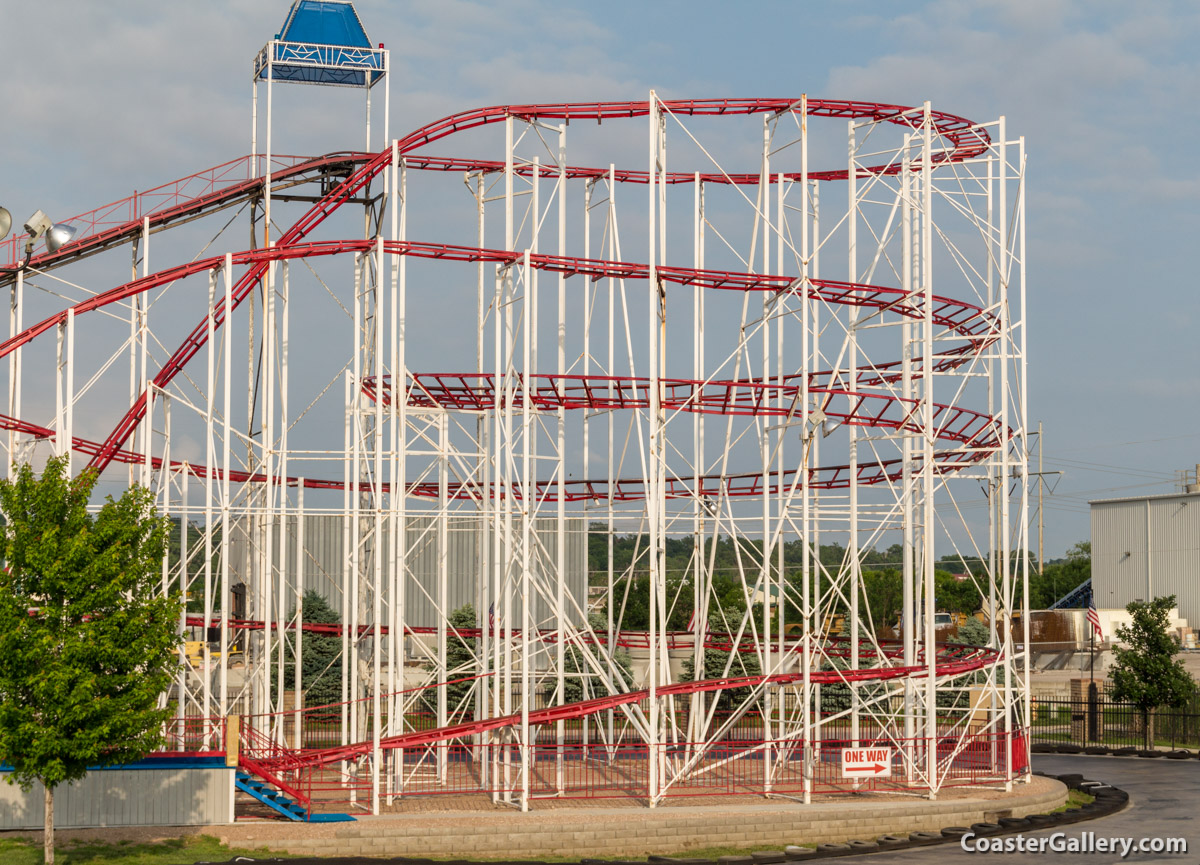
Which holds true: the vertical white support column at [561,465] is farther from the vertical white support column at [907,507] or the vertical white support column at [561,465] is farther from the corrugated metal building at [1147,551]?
the corrugated metal building at [1147,551]

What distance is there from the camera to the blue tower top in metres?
32.2

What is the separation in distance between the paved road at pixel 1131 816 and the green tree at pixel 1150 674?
2.62m

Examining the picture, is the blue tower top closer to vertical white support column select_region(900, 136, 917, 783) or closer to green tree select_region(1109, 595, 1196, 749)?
vertical white support column select_region(900, 136, 917, 783)

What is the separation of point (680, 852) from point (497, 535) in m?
6.06

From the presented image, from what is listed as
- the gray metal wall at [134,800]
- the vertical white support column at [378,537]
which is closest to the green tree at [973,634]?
the vertical white support column at [378,537]

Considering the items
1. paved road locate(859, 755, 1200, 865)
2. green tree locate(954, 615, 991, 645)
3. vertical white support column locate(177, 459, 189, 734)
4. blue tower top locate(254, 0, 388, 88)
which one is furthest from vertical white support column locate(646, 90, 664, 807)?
green tree locate(954, 615, 991, 645)

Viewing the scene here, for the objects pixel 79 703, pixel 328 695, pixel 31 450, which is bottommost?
pixel 328 695

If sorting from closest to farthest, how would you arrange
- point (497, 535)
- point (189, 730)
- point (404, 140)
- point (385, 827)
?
point (385, 827)
point (497, 535)
point (404, 140)
point (189, 730)

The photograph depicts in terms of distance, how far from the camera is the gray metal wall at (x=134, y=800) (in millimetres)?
19844

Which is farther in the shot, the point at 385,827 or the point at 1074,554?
the point at 1074,554

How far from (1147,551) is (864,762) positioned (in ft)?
127

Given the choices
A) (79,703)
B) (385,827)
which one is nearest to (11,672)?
(79,703)

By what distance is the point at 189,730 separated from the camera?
30.4 meters

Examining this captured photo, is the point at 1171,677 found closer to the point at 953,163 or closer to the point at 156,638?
the point at 953,163
